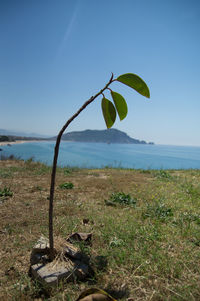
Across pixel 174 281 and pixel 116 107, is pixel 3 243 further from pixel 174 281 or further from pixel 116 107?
pixel 116 107

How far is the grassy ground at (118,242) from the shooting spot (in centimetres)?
154

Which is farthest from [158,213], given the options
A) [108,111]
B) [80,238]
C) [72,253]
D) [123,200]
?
[108,111]

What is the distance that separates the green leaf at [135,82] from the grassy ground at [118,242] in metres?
1.57

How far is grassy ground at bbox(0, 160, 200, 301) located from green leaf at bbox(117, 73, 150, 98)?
157cm

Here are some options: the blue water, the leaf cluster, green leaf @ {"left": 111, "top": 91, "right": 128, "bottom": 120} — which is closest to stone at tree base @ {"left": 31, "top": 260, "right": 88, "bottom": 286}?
the leaf cluster

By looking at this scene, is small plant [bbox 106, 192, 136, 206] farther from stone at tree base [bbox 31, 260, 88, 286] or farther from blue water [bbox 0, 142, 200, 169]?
blue water [bbox 0, 142, 200, 169]

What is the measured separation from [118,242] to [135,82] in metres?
1.75

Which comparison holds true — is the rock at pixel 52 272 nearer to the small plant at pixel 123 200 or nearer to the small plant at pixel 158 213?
the small plant at pixel 158 213

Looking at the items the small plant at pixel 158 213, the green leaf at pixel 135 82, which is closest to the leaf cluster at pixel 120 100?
the green leaf at pixel 135 82

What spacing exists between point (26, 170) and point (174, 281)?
6893 millimetres

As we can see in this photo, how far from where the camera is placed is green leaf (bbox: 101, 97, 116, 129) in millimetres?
1480

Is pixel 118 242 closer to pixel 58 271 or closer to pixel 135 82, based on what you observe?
pixel 58 271

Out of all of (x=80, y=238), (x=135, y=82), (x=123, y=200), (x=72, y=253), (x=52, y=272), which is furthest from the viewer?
(x=123, y=200)

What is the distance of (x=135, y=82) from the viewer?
132 cm
